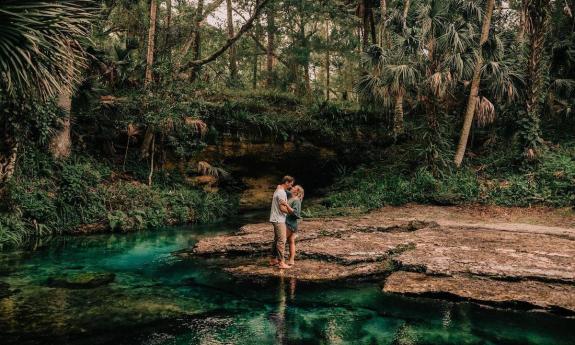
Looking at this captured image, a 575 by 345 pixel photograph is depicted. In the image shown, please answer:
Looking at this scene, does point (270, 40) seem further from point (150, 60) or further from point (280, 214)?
point (280, 214)

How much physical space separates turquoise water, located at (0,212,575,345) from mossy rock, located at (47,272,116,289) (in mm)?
145

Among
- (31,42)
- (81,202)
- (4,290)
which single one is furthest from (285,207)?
(81,202)

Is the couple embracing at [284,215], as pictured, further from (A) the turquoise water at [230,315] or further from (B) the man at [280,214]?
(A) the turquoise water at [230,315]

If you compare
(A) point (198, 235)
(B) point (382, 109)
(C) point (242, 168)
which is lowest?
(A) point (198, 235)

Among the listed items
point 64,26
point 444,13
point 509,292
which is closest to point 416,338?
point 509,292

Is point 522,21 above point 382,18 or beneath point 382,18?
beneath

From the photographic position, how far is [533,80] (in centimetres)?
1560

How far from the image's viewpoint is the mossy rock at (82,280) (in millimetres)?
7785

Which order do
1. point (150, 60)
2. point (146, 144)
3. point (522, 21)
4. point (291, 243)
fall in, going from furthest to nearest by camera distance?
1. point (146, 144)
2. point (522, 21)
3. point (150, 60)
4. point (291, 243)

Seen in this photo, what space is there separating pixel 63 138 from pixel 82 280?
29.7 ft

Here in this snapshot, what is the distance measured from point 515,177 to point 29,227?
15.9m

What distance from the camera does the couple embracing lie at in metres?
8.39

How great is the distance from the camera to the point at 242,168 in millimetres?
21031

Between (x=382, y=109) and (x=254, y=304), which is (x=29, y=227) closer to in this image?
(x=254, y=304)
